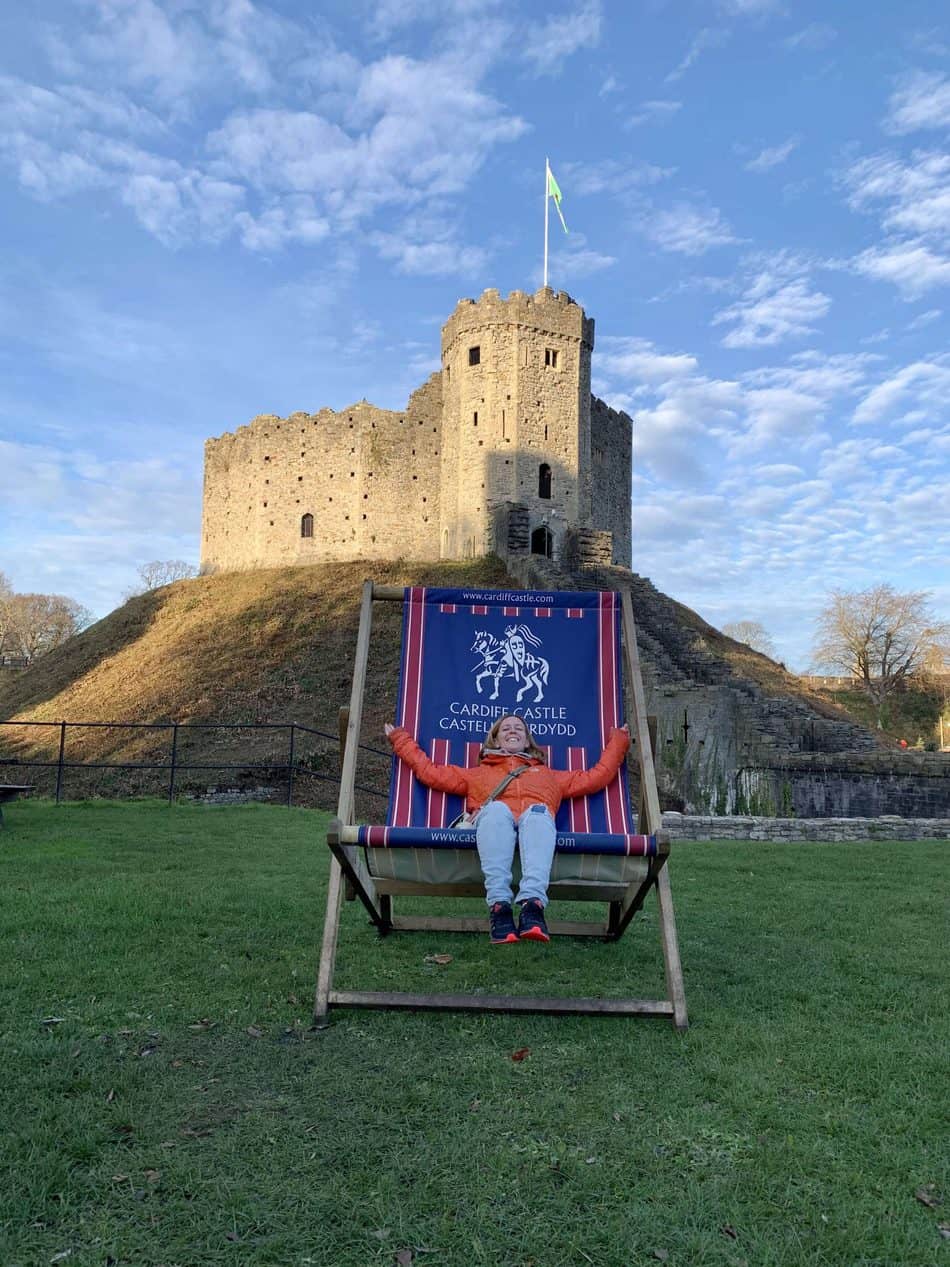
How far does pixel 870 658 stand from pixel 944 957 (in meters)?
38.5

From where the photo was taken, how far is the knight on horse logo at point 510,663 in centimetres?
404

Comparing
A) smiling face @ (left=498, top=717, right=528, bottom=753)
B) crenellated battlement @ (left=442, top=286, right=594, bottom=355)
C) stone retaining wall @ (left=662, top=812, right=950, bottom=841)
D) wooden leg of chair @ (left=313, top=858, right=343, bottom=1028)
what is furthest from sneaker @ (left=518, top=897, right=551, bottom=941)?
crenellated battlement @ (left=442, top=286, right=594, bottom=355)

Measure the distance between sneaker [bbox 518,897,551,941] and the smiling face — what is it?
783 millimetres

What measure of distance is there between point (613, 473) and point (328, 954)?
27.7 metres

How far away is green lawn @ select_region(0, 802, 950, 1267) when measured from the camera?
1.70m

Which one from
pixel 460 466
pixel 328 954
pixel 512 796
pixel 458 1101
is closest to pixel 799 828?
pixel 512 796

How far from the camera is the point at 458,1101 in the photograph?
2270 millimetres

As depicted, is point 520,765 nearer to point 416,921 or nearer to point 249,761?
point 416,921

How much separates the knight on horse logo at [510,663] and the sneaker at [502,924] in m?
1.11


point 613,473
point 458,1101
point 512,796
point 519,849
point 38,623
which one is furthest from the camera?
point 38,623

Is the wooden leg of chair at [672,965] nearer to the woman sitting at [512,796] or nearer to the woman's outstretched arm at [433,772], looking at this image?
the woman sitting at [512,796]

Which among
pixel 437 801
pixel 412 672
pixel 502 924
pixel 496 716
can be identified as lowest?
pixel 502 924

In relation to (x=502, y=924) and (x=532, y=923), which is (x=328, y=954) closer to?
(x=502, y=924)

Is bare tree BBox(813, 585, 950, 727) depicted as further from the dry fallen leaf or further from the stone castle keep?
the dry fallen leaf
